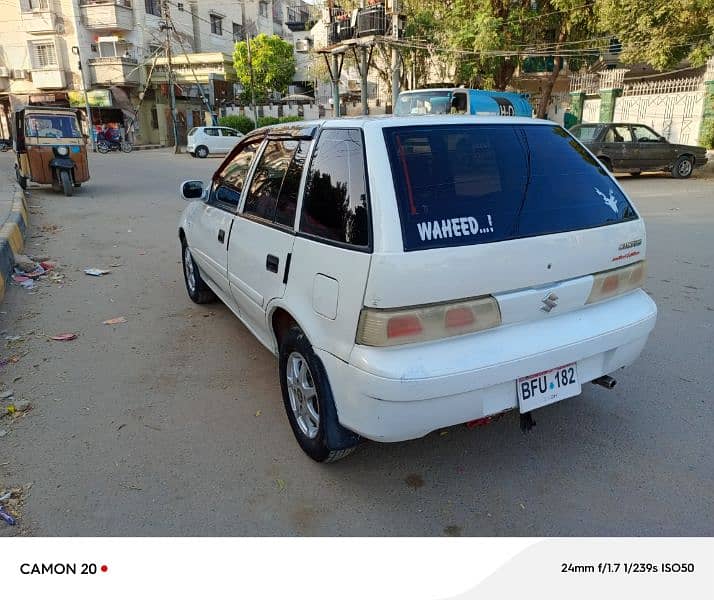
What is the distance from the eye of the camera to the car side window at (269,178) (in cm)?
315

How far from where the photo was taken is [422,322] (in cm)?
227

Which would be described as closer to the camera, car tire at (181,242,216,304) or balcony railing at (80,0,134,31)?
car tire at (181,242,216,304)

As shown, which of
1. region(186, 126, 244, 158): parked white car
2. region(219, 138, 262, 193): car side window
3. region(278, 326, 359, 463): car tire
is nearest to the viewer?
region(278, 326, 359, 463): car tire

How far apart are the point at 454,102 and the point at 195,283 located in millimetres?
12873

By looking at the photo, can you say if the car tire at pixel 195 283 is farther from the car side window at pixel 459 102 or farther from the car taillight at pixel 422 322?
the car side window at pixel 459 102

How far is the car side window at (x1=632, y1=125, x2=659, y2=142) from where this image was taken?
14.9 meters

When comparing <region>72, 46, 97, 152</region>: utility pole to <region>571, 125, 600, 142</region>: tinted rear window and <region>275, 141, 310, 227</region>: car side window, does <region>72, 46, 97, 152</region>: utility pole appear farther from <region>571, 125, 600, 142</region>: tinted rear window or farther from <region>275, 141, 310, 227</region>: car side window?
<region>275, 141, 310, 227</region>: car side window

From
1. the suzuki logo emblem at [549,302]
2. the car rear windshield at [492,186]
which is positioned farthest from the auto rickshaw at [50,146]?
the suzuki logo emblem at [549,302]

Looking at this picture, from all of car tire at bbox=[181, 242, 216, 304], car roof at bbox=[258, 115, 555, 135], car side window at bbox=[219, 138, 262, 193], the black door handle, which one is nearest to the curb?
car tire at bbox=[181, 242, 216, 304]

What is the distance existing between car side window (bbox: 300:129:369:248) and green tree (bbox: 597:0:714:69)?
53.1ft

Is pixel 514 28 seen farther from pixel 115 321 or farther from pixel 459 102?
pixel 115 321

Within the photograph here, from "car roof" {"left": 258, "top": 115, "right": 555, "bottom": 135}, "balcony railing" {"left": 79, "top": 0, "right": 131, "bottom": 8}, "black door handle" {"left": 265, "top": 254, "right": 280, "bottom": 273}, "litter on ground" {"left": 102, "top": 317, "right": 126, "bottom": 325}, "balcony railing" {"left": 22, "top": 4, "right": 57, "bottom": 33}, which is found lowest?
"litter on ground" {"left": 102, "top": 317, "right": 126, "bottom": 325}

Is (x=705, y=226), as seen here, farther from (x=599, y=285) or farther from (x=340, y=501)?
(x=340, y=501)

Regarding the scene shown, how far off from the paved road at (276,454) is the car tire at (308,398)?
0.14 meters
